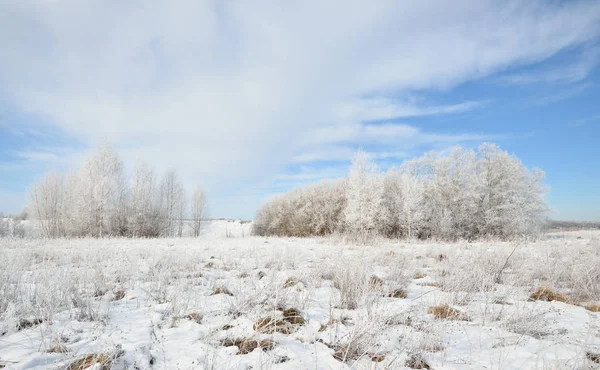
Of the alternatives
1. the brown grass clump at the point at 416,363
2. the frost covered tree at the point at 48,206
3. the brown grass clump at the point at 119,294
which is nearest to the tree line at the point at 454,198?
the brown grass clump at the point at 119,294

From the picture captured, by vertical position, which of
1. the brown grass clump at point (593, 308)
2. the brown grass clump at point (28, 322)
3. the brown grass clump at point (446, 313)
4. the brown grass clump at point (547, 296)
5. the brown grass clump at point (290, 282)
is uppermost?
the brown grass clump at point (28, 322)

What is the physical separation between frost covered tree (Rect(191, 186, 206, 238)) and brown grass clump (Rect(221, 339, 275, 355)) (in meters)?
39.9

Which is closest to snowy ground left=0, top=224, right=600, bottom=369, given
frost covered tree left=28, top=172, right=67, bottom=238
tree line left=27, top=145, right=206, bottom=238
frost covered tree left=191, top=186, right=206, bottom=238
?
tree line left=27, top=145, right=206, bottom=238

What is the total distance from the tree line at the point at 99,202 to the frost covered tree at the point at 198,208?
18.4 feet

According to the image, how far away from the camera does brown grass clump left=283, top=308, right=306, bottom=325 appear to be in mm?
3275

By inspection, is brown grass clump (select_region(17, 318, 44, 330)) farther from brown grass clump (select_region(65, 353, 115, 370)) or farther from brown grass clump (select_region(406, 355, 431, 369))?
brown grass clump (select_region(406, 355, 431, 369))

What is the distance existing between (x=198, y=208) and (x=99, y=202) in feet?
44.7

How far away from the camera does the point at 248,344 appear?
106 inches

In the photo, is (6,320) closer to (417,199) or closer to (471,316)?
(471,316)

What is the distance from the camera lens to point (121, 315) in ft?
11.6

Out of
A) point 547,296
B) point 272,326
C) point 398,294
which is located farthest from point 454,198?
point 272,326

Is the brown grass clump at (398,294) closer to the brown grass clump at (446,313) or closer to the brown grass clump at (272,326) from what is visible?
the brown grass clump at (446,313)

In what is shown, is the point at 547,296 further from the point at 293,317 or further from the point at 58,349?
the point at 58,349

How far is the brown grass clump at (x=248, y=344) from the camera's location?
8.57 ft
